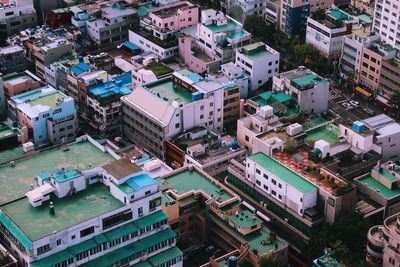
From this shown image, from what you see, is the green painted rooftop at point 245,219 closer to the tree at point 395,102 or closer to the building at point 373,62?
the tree at point 395,102

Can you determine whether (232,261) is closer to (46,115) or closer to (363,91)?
(46,115)

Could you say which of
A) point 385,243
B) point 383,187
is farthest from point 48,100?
point 385,243

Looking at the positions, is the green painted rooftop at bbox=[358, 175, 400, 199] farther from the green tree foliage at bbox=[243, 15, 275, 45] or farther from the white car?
the green tree foliage at bbox=[243, 15, 275, 45]

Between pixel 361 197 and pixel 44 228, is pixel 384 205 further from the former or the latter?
pixel 44 228

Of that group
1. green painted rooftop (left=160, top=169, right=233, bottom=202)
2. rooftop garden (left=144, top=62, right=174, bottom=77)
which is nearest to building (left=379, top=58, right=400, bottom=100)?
rooftop garden (left=144, top=62, right=174, bottom=77)

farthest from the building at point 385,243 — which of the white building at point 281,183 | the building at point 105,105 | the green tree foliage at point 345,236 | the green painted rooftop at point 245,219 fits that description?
the building at point 105,105
